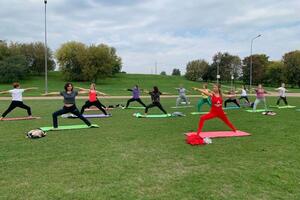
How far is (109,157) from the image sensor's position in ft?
24.6

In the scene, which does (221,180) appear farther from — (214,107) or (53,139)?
(53,139)

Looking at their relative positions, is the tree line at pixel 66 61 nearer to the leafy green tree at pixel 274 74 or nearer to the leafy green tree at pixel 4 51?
the leafy green tree at pixel 4 51

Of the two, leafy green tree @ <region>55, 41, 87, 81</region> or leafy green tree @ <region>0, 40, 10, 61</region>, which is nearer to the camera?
leafy green tree @ <region>55, 41, 87, 81</region>

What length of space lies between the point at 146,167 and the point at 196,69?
90.8 m

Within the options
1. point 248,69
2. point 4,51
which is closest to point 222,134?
point 4,51

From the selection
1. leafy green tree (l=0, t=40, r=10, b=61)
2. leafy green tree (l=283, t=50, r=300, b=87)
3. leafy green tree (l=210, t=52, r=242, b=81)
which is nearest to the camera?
leafy green tree (l=0, t=40, r=10, b=61)

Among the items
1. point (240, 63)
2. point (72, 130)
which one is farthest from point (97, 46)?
point (72, 130)

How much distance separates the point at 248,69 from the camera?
285 ft

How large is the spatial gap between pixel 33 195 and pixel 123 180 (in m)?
1.59

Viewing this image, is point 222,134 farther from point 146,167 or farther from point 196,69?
point 196,69

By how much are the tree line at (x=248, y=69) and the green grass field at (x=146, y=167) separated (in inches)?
3025

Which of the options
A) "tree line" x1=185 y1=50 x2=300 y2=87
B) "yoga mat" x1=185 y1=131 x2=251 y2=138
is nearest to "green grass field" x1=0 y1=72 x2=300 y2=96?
"tree line" x1=185 y1=50 x2=300 y2=87

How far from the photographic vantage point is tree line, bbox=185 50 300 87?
8056cm

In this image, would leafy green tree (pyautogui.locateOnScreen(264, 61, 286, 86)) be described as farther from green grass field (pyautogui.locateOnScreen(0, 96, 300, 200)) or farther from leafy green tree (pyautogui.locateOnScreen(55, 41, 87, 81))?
green grass field (pyautogui.locateOnScreen(0, 96, 300, 200))
